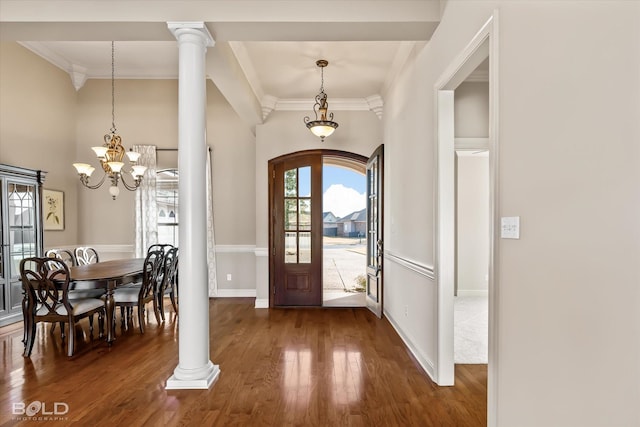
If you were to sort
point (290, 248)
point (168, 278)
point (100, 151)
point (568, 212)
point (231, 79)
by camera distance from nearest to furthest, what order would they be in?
1. point (568, 212)
2. point (231, 79)
3. point (100, 151)
4. point (168, 278)
5. point (290, 248)

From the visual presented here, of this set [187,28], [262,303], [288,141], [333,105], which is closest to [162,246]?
[262,303]

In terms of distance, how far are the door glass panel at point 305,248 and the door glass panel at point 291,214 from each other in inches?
7.8

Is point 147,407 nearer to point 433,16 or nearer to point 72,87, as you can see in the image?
point 433,16

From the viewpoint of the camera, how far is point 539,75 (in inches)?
61.9

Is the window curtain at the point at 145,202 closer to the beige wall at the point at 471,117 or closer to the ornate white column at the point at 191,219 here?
the ornate white column at the point at 191,219

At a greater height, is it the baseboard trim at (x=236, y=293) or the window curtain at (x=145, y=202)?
the window curtain at (x=145, y=202)

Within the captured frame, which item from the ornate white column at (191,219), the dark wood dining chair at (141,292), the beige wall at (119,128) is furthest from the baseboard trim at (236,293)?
the ornate white column at (191,219)

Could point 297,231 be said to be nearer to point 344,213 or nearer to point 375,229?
point 375,229

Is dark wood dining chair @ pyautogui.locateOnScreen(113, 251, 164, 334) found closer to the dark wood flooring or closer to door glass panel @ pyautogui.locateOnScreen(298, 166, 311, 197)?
the dark wood flooring

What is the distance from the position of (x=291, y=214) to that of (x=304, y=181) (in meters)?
0.56

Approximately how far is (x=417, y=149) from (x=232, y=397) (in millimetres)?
2681

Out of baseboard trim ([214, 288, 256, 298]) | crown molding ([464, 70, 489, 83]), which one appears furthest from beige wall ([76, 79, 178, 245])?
Answer: crown molding ([464, 70, 489, 83])

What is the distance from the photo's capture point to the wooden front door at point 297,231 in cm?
581

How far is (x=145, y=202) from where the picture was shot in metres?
6.45
